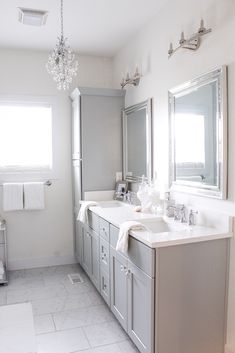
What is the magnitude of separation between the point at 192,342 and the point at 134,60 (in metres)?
2.72

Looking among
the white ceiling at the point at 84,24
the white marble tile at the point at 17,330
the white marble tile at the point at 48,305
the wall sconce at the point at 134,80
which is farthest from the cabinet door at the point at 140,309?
the white ceiling at the point at 84,24

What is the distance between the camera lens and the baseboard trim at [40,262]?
13.0 feet

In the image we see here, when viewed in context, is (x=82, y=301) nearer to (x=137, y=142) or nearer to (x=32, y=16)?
(x=137, y=142)

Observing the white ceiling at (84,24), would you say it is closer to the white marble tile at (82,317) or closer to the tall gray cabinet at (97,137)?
the tall gray cabinet at (97,137)

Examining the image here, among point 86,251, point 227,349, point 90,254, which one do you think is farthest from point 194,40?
point 86,251

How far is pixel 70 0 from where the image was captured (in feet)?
8.70

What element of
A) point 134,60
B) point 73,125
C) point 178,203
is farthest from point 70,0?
point 178,203

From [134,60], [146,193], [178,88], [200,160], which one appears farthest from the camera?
[134,60]

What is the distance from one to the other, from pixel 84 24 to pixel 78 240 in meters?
2.40

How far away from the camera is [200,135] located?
2.34 metres

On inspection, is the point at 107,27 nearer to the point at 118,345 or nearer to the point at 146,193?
the point at 146,193

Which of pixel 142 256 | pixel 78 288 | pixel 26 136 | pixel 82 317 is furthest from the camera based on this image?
pixel 26 136

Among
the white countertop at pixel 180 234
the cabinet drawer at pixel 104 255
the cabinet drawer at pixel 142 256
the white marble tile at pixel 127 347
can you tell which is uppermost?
the white countertop at pixel 180 234

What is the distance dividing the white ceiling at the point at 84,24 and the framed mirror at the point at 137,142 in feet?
2.57
